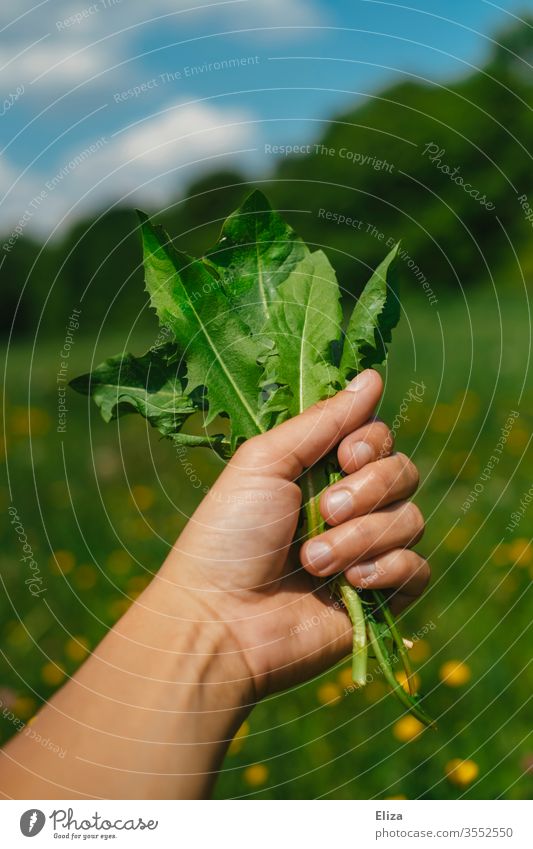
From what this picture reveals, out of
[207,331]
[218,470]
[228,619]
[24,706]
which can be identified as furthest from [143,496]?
[207,331]

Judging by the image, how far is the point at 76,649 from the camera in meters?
2.20

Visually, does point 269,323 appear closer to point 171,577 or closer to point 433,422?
point 171,577

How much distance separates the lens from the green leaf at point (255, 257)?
1328 millimetres

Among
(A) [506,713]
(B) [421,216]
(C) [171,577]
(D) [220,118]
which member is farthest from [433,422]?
(B) [421,216]

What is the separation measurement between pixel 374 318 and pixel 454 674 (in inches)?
37.1

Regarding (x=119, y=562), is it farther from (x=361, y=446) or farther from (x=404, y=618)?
(x=361, y=446)

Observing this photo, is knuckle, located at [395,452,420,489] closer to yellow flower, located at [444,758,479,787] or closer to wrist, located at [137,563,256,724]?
wrist, located at [137,563,256,724]

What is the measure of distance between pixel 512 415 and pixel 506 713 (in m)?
2.00

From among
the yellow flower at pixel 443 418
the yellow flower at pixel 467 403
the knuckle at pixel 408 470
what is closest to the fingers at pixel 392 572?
the knuckle at pixel 408 470

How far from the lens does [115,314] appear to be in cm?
1102

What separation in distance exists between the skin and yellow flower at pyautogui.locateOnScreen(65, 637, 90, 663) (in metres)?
0.85

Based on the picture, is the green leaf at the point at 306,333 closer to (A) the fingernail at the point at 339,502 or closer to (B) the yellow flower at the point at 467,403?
(A) the fingernail at the point at 339,502

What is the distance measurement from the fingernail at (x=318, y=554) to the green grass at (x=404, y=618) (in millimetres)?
593

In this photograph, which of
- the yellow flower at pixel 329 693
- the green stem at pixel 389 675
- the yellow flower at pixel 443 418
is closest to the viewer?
the green stem at pixel 389 675
